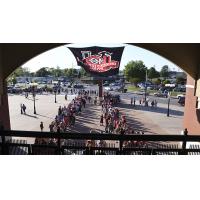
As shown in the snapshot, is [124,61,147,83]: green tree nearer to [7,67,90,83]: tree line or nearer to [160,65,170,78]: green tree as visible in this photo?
[160,65,170,78]: green tree

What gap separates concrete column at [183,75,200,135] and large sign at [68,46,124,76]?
3190 mm

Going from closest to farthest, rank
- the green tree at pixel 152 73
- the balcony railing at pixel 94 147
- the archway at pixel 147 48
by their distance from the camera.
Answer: the balcony railing at pixel 94 147
the archway at pixel 147 48
the green tree at pixel 152 73

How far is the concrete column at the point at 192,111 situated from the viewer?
9266 millimetres

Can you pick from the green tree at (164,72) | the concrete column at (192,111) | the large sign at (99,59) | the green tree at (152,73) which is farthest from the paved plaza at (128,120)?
the green tree at (164,72)

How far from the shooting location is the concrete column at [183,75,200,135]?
30.4 ft

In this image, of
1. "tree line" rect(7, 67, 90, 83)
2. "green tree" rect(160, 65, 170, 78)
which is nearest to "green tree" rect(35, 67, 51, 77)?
"tree line" rect(7, 67, 90, 83)

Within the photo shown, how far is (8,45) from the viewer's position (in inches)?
317

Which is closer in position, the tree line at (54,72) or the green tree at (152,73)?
the green tree at (152,73)

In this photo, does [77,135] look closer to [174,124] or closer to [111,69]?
[111,69]

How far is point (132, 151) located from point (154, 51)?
3986mm

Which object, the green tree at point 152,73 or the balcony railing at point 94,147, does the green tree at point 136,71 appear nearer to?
the green tree at point 152,73

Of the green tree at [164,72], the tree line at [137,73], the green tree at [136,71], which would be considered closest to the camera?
the tree line at [137,73]

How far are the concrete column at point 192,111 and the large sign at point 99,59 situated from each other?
3.19m

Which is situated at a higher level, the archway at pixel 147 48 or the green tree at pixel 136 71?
the archway at pixel 147 48
